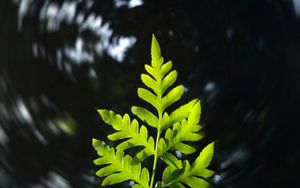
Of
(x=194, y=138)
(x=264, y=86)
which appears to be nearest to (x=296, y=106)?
(x=264, y=86)

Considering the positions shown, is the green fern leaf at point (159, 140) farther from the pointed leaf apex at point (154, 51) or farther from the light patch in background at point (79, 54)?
the light patch in background at point (79, 54)

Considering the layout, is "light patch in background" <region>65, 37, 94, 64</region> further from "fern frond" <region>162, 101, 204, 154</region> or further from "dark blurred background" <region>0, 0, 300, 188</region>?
"fern frond" <region>162, 101, 204, 154</region>

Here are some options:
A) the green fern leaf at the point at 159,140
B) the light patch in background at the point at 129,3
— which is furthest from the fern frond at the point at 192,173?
the light patch in background at the point at 129,3

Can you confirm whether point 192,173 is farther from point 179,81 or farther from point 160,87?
point 179,81

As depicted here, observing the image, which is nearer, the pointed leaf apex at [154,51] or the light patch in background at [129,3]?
the pointed leaf apex at [154,51]

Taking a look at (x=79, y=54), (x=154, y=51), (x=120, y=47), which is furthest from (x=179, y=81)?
(x=154, y=51)

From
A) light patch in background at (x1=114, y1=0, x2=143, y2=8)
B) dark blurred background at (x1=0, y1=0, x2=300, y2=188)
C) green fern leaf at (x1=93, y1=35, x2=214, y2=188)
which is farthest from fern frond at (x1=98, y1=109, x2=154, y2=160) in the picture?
light patch in background at (x1=114, y1=0, x2=143, y2=8)
